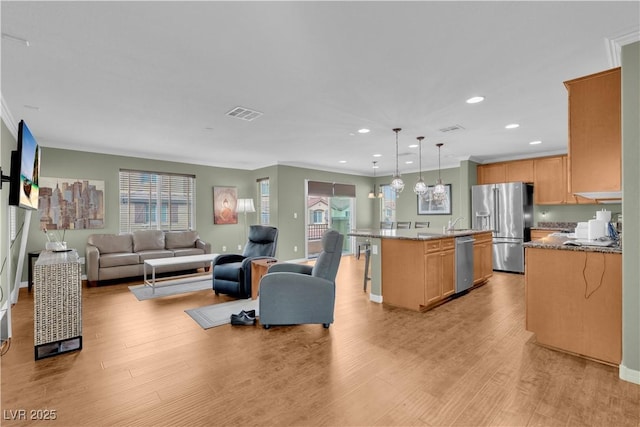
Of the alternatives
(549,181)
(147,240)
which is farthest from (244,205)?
(549,181)

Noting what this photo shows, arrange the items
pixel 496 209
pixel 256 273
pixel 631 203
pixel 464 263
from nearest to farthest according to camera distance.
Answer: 1. pixel 631 203
2. pixel 256 273
3. pixel 464 263
4. pixel 496 209

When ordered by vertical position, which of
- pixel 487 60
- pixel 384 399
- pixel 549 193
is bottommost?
pixel 384 399

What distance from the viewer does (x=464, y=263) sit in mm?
4539

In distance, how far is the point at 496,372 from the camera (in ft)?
7.66

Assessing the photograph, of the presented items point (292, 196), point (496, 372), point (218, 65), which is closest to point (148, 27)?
point (218, 65)

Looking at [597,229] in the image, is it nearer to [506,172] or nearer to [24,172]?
[506,172]

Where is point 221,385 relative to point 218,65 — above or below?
below

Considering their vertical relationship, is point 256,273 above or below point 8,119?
below

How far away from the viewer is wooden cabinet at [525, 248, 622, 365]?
2393 mm

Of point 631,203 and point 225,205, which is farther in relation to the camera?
point 225,205

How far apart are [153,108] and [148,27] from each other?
71.1 inches

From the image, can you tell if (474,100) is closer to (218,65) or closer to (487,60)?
(487,60)

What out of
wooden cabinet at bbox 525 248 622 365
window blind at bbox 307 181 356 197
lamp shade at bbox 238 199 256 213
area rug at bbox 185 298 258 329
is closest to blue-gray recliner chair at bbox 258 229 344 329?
area rug at bbox 185 298 258 329

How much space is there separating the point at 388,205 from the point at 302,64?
7532 mm
